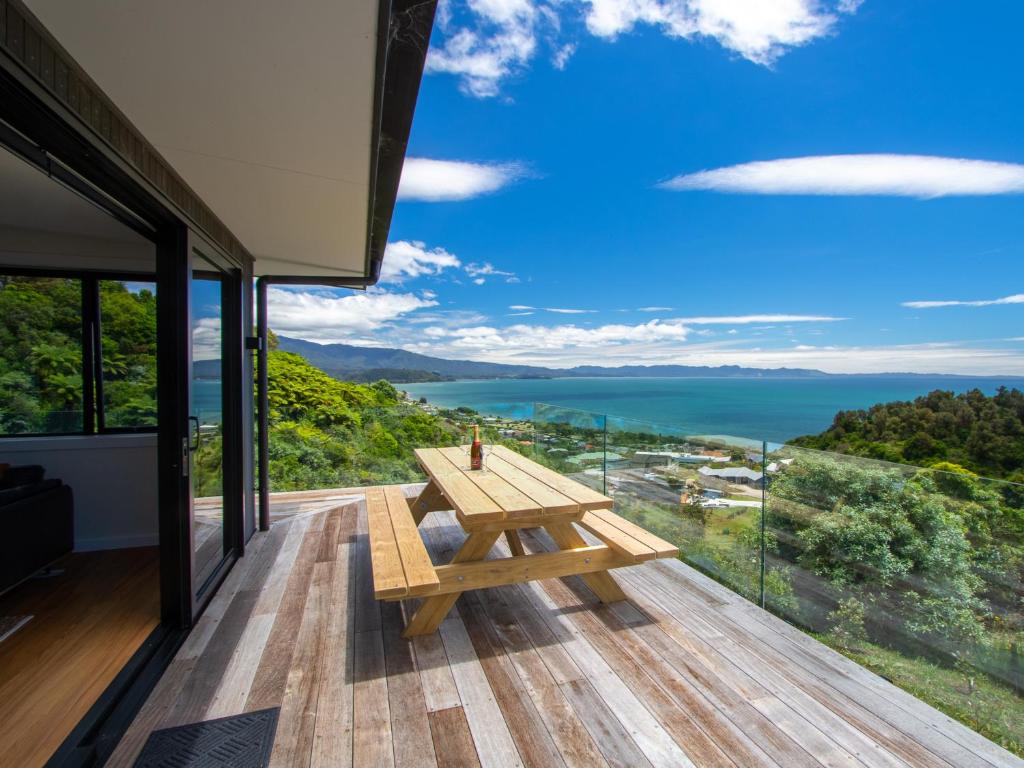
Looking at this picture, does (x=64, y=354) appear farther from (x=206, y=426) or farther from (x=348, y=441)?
(x=348, y=441)

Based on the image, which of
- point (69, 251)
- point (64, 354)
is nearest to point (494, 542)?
point (64, 354)

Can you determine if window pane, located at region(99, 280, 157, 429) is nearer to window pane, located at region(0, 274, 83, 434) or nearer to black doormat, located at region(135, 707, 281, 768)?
window pane, located at region(0, 274, 83, 434)

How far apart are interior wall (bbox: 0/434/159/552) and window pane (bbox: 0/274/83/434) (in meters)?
0.18

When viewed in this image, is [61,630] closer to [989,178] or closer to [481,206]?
[481,206]

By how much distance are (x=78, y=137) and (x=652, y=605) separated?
312 centimetres

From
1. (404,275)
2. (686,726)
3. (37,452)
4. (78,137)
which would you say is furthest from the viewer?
(404,275)

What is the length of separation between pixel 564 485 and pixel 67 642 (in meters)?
2.54

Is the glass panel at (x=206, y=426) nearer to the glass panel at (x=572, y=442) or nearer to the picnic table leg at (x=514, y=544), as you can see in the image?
the picnic table leg at (x=514, y=544)

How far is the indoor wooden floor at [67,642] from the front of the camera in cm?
172

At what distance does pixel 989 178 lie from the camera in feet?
93.1

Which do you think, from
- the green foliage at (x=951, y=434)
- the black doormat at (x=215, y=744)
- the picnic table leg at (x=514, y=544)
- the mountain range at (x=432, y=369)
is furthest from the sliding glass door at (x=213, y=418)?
the green foliage at (x=951, y=434)

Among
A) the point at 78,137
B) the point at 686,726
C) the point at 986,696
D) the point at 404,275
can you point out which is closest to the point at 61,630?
the point at 78,137

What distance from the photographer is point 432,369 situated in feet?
73.2

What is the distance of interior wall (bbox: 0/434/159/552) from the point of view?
133 inches
